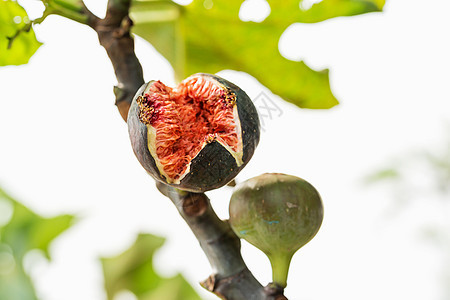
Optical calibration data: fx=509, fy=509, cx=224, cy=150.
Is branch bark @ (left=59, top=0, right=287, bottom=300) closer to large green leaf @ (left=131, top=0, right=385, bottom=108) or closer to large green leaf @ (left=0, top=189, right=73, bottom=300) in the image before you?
large green leaf @ (left=131, top=0, right=385, bottom=108)

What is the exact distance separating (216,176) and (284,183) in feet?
0.38

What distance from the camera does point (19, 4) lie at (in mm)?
640

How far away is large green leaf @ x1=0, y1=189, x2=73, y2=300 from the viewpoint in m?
1.25

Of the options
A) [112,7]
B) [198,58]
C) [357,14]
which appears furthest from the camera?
[198,58]

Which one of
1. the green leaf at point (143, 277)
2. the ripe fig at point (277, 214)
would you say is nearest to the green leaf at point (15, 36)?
the ripe fig at point (277, 214)

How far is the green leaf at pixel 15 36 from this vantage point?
0.64 meters

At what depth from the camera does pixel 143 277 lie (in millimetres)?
1260

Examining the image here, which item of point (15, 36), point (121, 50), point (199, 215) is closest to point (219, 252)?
point (199, 215)

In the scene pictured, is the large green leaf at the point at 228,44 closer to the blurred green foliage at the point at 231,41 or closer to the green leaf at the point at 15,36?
the blurred green foliage at the point at 231,41

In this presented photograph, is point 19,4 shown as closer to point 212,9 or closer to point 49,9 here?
point 49,9

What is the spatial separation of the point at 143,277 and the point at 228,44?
0.68m

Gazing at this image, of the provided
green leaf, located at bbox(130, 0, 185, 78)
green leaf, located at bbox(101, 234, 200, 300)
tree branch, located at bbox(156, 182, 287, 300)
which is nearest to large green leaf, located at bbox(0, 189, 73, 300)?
green leaf, located at bbox(101, 234, 200, 300)

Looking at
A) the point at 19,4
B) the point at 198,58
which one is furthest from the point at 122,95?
the point at 198,58

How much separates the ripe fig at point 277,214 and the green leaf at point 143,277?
0.69 metres
